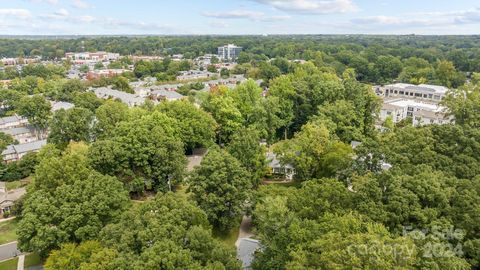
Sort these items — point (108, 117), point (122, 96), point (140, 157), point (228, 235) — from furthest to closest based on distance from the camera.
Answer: point (122, 96)
point (108, 117)
point (140, 157)
point (228, 235)

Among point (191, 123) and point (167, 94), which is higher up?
point (167, 94)

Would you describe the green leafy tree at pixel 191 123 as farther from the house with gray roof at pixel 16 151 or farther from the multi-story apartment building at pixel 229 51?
the multi-story apartment building at pixel 229 51

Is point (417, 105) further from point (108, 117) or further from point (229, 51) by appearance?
point (229, 51)

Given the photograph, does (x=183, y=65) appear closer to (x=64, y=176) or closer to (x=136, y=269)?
(x=64, y=176)

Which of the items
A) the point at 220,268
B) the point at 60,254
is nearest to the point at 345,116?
the point at 220,268

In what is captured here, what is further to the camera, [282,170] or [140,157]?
[282,170]

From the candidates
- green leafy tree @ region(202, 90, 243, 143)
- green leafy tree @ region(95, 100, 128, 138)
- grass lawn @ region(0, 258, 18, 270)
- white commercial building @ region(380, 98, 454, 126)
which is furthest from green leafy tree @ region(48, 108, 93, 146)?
white commercial building @ region(380, 98, 454, 126)

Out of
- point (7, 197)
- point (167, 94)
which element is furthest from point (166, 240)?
point (167, 94)
